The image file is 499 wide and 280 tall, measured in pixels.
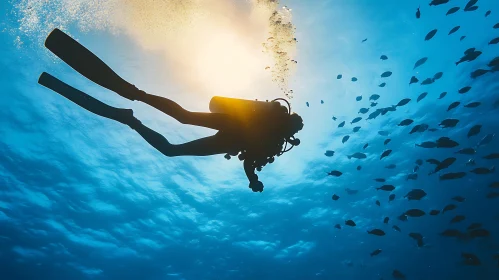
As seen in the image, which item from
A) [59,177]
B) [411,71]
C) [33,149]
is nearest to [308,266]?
[411,71]

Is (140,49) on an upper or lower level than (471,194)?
lower

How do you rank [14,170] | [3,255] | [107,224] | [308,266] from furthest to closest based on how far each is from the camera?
[308,266], [3,255], [107,224], [14,170]

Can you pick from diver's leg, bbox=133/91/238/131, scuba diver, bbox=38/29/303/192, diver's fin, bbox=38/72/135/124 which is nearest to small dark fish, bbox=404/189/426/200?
scuba diver, bbox=38/29/303/192

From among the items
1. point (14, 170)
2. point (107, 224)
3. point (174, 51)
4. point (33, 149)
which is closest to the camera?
point (174, 51)

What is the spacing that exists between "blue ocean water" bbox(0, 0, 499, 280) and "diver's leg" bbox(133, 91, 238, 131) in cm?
866

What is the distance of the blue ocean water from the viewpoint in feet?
40.6

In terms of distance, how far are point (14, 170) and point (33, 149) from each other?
3150 millimetres

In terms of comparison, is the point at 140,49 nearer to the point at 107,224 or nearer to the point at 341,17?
the point at 341,17

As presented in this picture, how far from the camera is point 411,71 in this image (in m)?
14.5

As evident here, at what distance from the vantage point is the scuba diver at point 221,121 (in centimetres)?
336

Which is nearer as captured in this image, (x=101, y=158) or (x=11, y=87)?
(x=11, y=87)

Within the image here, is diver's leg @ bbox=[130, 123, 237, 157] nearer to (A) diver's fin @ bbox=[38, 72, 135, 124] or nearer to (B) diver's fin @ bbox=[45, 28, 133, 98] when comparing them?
(A) diver's fin @ bbox=[38, 72, 135, 124]

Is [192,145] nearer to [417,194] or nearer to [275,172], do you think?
[417,194]

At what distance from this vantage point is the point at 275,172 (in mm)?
18516
